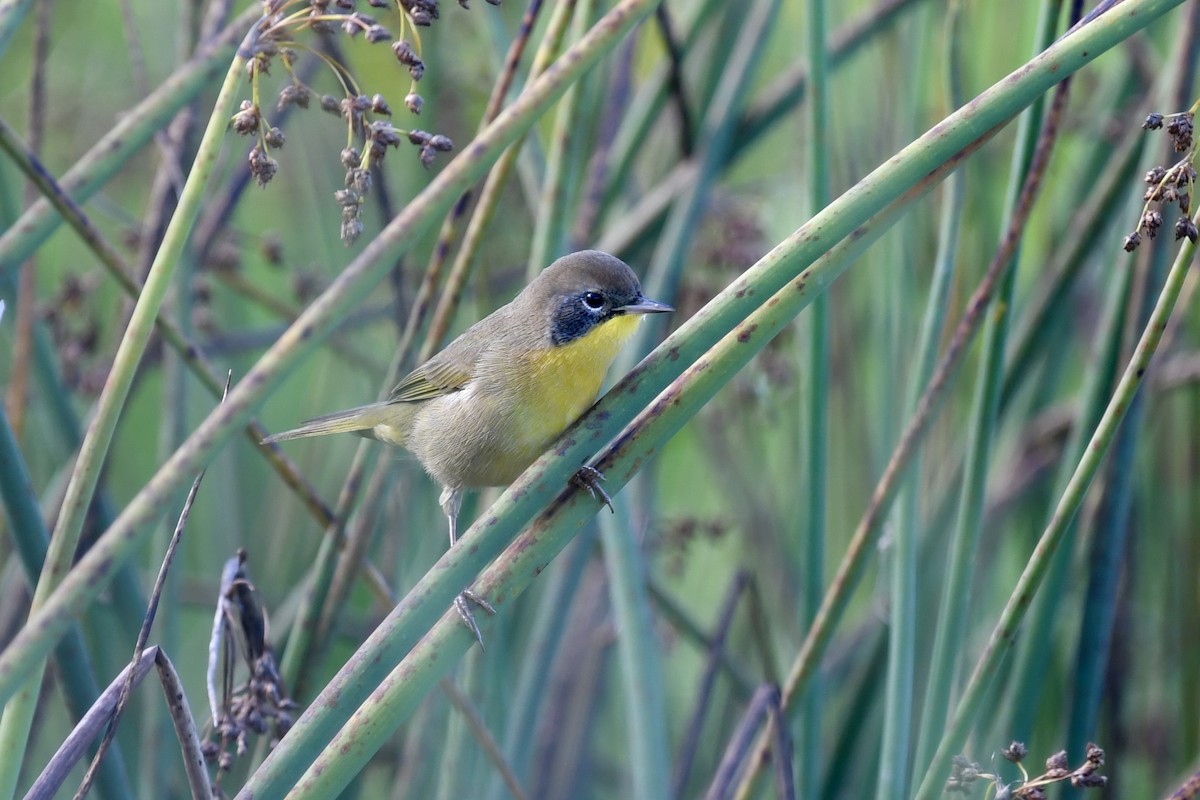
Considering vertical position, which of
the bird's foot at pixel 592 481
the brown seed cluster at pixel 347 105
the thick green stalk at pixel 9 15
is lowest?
the bird's foot at pixel 592 481

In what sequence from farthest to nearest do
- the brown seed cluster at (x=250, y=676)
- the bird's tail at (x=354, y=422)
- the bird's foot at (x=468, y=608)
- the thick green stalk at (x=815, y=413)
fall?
the bird's tail at (x=354, y=422)
the thick green stalk at (x=815, y=413)
the brown seed cluster at (x=250, y=676)
the bird's foot at (x=468, y=608)

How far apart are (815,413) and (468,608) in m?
0.91

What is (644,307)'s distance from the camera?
7.61 feet

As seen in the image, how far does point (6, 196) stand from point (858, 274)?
9.05 feet

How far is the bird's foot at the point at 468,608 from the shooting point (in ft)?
4.42

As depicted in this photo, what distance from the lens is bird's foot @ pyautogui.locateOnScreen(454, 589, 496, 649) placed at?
135 cm

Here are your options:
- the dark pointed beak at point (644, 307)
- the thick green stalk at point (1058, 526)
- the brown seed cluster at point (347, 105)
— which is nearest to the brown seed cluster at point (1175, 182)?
the thick green stalk at point (1058, 526)

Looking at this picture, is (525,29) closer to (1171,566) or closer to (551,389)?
(551,389)

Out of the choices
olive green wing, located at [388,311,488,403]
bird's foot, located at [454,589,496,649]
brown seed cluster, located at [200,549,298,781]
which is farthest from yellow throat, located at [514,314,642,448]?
bird's foot, located at [454,589,496,649]

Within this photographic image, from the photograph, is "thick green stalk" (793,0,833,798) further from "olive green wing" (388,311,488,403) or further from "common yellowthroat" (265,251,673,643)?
"olive green wing" (388,311,488,403)

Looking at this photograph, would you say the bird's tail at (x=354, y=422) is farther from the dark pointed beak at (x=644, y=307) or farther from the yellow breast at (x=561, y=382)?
the dark pointed beak at (x=644, y=307)

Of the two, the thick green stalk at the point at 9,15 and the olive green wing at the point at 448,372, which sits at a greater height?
the thick green stalk at the point at 9,15

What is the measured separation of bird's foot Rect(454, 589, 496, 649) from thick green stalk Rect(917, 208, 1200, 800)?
750mm

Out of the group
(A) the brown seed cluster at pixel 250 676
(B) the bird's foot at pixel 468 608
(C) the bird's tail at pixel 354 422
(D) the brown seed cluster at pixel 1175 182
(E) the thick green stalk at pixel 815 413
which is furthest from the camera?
(C) the bird's tail at pixel 354 422
